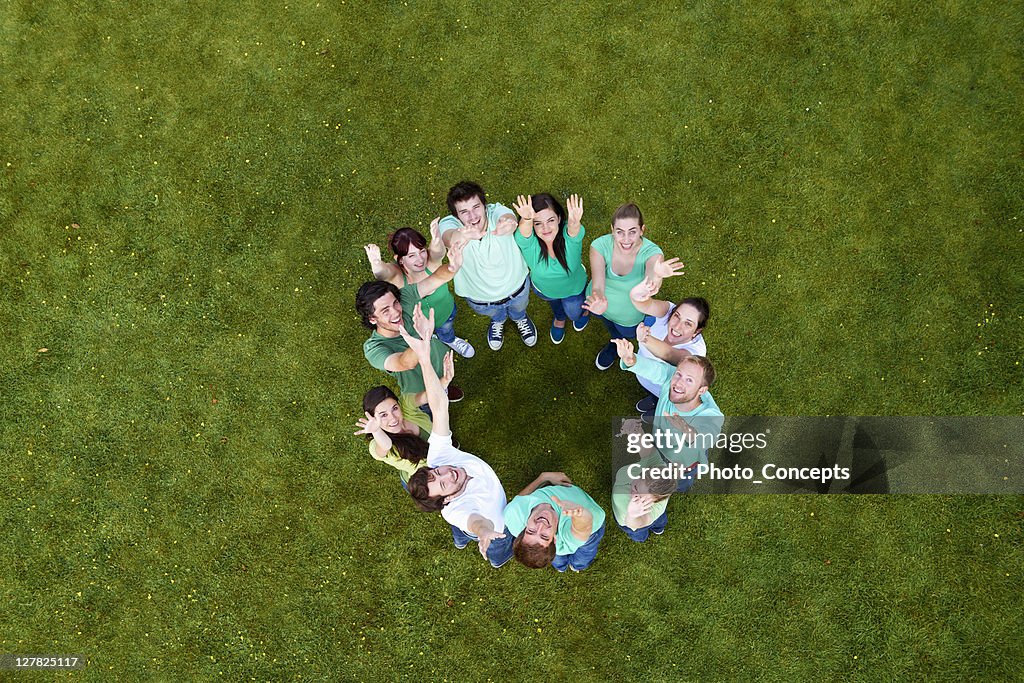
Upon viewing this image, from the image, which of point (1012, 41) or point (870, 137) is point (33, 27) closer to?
point (870, 137)

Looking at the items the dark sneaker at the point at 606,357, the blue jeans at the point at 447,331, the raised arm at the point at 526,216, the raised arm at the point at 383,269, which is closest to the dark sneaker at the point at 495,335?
the blue jeans at the point at 447,331

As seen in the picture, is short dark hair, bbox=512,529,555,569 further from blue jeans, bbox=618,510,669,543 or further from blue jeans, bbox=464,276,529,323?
blue jeans, bbox=464,276,529,323

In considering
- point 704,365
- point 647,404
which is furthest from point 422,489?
point 647,404

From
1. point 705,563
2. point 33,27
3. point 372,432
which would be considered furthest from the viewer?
point 33,27

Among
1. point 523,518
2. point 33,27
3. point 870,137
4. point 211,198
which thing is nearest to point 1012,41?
point 870,137

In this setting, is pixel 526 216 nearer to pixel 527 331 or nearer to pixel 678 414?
pixel 527 331

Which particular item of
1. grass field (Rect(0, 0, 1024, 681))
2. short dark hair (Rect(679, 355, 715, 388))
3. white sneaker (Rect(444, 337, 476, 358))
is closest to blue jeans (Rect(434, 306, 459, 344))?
white sneaker (Rect(444, 337, 476, 358))
